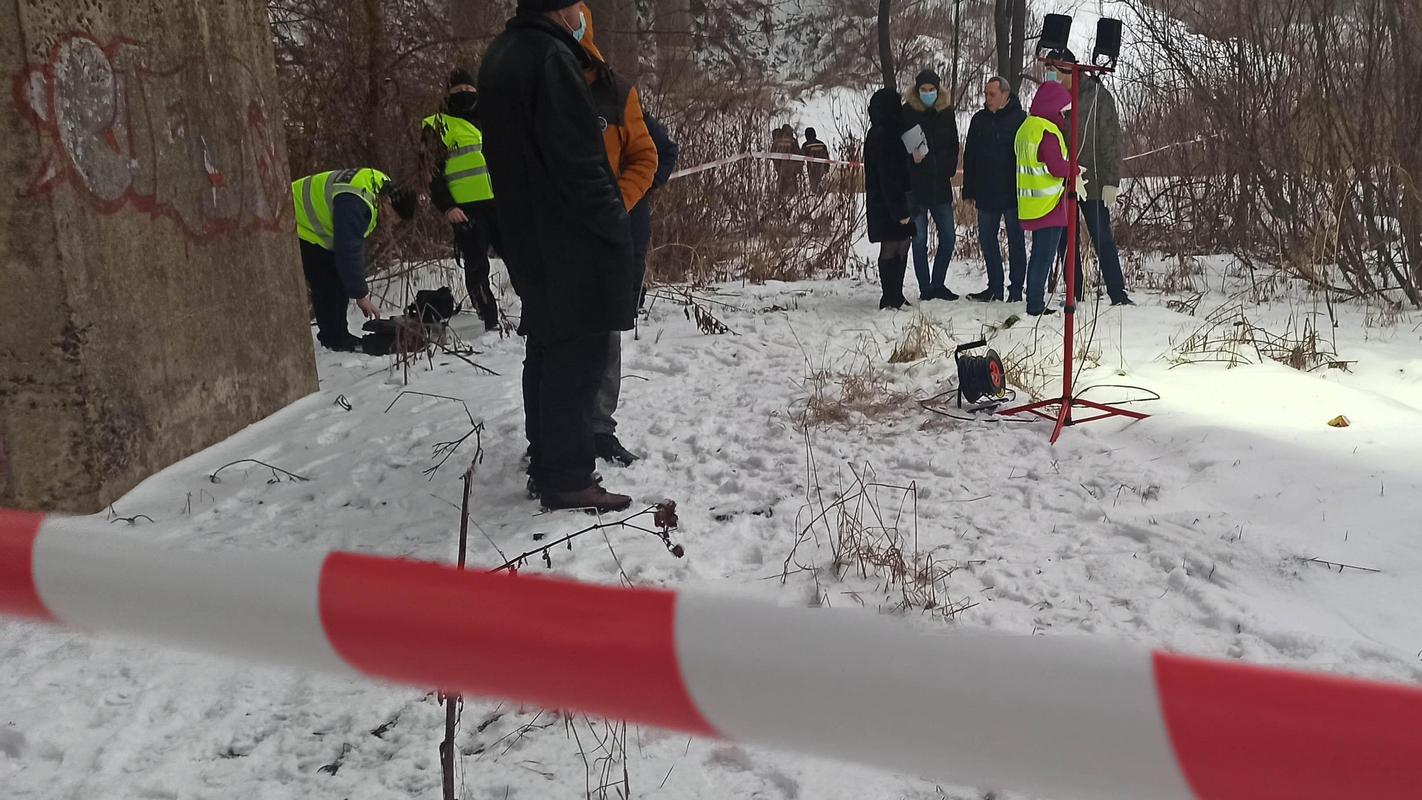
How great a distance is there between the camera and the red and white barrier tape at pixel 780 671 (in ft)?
2.29

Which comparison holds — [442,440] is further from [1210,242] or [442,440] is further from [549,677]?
[1210,242]

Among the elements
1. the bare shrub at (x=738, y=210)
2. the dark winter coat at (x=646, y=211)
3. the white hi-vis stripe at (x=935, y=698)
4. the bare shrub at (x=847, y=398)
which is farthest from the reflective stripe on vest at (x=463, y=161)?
the white hi-vis stripe at (x=935, y=698)

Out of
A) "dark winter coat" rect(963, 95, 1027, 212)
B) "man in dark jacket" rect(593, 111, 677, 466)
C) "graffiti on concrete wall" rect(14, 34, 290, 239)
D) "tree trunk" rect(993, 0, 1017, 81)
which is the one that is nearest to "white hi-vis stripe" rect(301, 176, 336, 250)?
"graffiti on concrete wall" rect(14, 34, 290, 239)

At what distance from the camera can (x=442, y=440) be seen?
4.14 metres

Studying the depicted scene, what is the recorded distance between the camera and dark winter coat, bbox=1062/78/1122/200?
669 centimetres

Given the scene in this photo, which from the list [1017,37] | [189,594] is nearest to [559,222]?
[189,594]

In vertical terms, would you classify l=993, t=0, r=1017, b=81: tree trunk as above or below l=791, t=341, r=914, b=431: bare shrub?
above

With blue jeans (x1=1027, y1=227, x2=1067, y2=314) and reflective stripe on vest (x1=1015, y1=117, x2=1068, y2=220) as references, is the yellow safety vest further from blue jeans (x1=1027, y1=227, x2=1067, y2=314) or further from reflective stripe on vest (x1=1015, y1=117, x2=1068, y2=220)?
blue jeans (x1=1027, y1=227, x2=1067, y2=314)

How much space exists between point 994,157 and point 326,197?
168 inches

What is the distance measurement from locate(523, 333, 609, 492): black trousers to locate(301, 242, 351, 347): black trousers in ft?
10.00

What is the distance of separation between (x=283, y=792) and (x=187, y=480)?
87.4 inches

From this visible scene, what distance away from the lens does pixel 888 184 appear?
698 cm

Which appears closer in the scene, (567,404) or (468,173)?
(567,404)

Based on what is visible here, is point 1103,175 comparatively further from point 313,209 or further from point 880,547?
point 313,209
